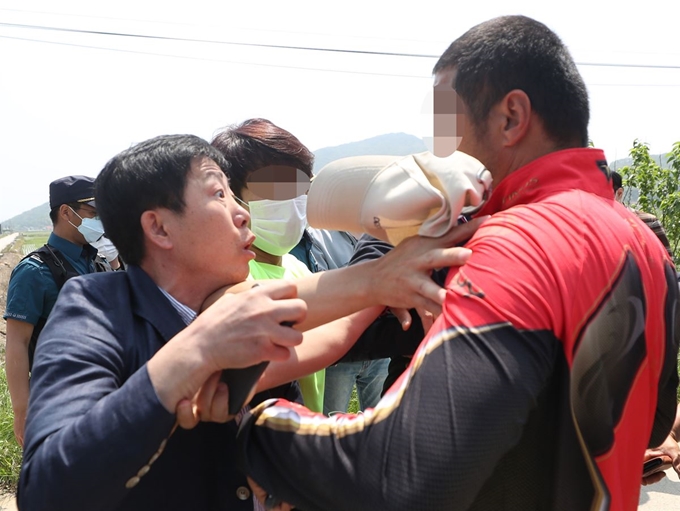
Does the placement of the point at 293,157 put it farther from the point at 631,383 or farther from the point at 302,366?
the point at 631,383

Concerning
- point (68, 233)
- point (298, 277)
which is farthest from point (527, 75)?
point (68, 233)

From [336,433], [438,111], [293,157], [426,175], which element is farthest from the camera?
[293,157]

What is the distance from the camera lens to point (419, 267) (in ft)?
3.96

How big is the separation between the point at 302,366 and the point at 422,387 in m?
0.56

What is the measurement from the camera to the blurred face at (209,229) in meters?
1.38

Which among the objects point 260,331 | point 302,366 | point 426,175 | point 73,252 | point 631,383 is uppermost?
point 426,175

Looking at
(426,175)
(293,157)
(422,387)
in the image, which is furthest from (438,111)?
(293,157)

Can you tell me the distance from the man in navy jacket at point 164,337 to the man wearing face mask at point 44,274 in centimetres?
197

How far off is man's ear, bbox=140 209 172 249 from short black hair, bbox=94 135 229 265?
0.02 metres

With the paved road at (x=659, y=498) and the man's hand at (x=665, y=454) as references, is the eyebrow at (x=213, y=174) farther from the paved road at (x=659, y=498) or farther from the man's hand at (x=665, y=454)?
the paved road at (x=659, y=498)

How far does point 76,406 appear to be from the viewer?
104 centimetres

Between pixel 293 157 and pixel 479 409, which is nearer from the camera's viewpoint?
pixel 479 409

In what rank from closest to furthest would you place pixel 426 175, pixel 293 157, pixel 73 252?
pixel 426 175 → pixel 293 157 → pixel 73 252

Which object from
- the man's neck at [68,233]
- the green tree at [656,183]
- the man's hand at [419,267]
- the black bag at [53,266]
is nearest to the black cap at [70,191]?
the man's neck at [68,233]
